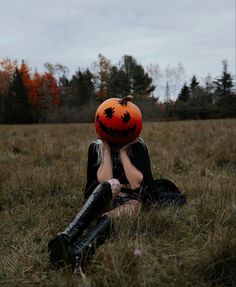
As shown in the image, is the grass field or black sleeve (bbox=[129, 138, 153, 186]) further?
black sleeve (bbox=[129, 138, 153, 186])

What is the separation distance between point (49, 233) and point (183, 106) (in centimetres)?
4087

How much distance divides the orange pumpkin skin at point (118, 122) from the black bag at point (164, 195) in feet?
1.61

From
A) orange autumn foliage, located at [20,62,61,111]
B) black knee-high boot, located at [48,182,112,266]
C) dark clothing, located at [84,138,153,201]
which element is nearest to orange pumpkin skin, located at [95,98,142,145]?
dark clothing, located at [84,138,153,201]

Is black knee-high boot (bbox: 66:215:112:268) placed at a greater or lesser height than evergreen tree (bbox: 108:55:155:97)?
lesser

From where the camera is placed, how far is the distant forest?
42500mm

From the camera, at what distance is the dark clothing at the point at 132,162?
3506 millimetres

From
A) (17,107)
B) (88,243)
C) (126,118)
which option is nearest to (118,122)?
(126,118)

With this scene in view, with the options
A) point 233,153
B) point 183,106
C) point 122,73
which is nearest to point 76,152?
point 233,153

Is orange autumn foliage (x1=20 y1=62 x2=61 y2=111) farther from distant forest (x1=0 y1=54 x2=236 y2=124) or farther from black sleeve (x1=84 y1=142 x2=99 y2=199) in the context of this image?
black sleeve (x1=84 y1=142 x2=99 y2=199)

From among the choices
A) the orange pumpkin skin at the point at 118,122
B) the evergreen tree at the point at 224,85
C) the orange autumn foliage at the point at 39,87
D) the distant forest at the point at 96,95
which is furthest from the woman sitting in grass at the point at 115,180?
the orange autumn foliage at the point at 39,87

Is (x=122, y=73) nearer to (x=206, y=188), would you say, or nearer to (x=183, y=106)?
→ (x=183, y=106)

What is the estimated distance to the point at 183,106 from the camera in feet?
141

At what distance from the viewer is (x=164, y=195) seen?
3805mm

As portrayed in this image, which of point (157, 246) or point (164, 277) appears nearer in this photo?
point (164, 277)
